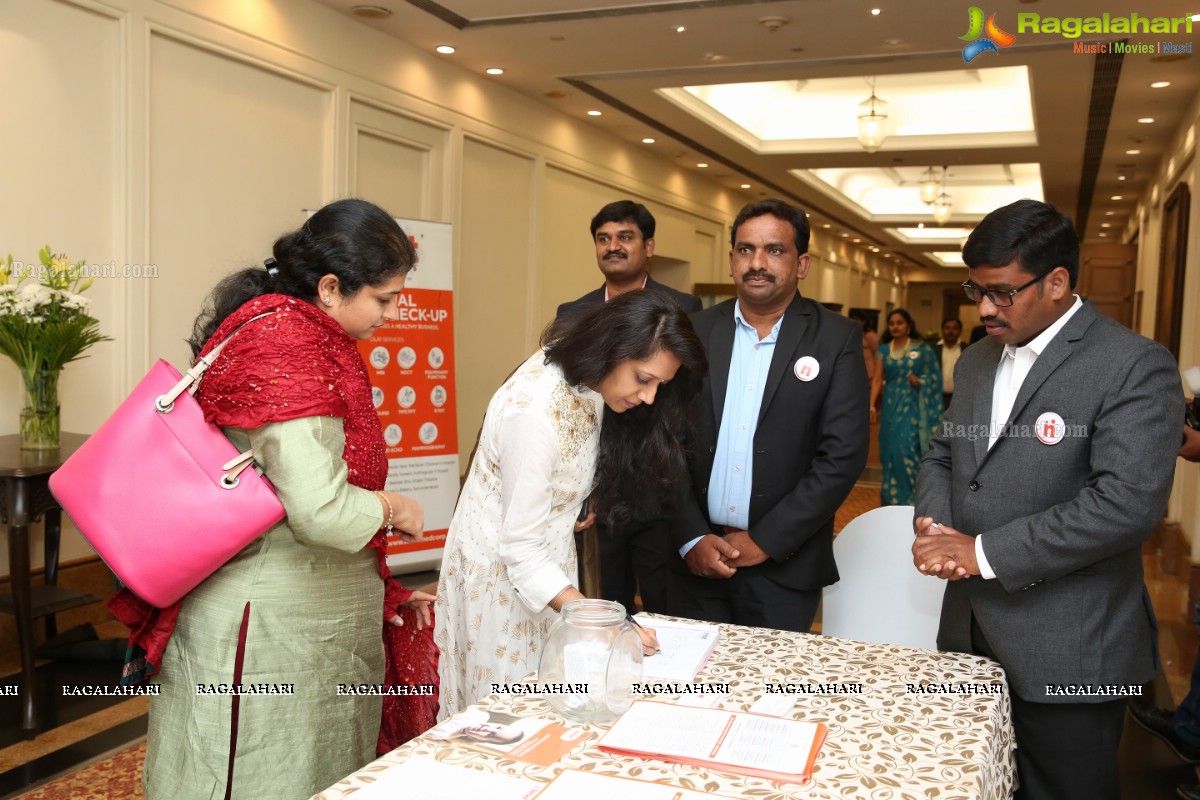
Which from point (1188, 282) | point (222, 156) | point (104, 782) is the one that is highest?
point (222, 156)

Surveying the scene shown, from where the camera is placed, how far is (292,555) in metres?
1.67

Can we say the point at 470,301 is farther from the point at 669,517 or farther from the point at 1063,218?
the point at 1063,218

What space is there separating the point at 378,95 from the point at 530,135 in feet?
6.38

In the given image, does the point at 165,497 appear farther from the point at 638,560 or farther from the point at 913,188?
the point at 913,188

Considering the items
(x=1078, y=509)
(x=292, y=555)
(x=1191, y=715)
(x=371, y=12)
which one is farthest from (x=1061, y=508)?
(x=371, y=12)

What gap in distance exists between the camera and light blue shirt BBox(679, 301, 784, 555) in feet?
8.76

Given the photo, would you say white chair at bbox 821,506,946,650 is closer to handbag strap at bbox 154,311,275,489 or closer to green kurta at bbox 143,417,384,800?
green kurta at bbox 143,417,384,800

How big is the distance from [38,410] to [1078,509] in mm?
3748

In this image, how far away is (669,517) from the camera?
2652 millimetres

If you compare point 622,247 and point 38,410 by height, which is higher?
point 622,247

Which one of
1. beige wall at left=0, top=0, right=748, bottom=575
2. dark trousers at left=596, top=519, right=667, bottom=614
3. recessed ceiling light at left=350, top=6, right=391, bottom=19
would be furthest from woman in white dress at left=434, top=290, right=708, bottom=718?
recessed ceiling light at left=350, top=6, right=391, bottom=19

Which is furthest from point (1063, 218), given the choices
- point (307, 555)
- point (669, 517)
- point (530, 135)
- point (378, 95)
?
point (530, 135)

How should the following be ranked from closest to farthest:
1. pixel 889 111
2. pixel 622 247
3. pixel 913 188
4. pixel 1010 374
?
pixel 1010 374 < pixel 622 247 < pixel 889 111 < pixel 913 188

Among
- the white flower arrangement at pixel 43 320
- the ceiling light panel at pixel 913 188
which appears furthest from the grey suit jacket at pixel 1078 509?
the ceiling light panel at pixel 913 188
